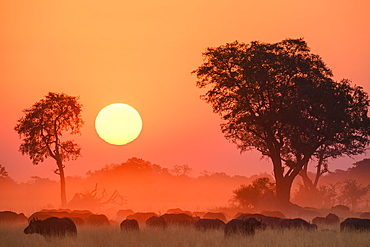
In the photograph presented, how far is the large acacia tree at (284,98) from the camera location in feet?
127

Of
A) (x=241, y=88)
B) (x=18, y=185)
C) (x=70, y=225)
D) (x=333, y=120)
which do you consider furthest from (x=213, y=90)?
(x=18, y=185)

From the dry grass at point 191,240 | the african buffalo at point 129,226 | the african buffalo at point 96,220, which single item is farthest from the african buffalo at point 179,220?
the dry grass at point 191,240

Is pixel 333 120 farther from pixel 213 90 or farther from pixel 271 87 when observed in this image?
pixel 213 90

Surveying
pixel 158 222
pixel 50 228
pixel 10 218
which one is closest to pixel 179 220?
pixel 158 222

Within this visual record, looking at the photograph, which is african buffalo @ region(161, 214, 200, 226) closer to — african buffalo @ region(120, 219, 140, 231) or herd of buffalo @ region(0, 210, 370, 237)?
herd of buffalo @ region(0, 210, 370, 237)

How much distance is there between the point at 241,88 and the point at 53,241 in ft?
77.8

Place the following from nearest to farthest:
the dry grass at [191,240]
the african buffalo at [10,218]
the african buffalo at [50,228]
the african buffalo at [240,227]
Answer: the dry grass at [191,240] < the african buffalo at [50,228] < the african buffalo at [240,227] < the african buffalo at [10,218]

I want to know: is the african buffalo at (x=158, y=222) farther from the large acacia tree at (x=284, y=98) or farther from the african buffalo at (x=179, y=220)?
the large acacia tree at (x=284, y=98)

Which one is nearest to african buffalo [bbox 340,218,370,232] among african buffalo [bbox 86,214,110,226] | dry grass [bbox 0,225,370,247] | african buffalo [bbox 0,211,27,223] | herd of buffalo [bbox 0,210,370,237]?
herd of buffalo [bbox 0,210,370,237]

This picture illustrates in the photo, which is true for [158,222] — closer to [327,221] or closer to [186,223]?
[186,223]

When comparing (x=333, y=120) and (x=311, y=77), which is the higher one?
(x=311, y=77)

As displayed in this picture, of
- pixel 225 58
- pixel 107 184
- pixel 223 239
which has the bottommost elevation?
pixel 223 239

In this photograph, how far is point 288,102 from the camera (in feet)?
130

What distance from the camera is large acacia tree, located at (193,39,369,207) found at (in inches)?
1527
